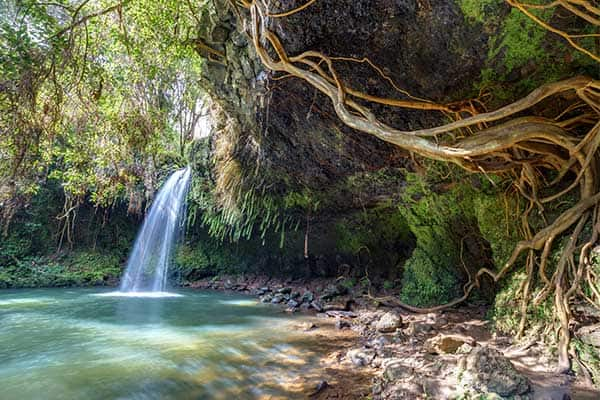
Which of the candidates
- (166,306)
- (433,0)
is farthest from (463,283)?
(166,306)

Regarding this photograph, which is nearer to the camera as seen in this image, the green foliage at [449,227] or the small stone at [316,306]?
the green foliage at [449,227]

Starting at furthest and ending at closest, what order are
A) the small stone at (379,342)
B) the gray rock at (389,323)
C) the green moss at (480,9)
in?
the gray rock at (389,323) < the small stone at (379,342) < the green moss at (480,9)

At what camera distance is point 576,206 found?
3365 millimetres

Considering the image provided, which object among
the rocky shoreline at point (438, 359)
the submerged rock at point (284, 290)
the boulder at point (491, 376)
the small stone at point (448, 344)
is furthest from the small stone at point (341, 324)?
the submerged rock at point (284, 290)

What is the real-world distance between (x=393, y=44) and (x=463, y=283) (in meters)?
4.37

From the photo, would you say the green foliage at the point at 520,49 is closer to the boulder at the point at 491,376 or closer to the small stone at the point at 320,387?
the boulder at the point at 491,376

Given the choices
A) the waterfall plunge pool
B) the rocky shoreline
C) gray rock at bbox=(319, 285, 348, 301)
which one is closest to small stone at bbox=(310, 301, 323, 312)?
the rocky shoreline

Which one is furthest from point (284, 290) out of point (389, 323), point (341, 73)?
point (341, 73)

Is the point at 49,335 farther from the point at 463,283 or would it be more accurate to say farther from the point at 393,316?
the point at 463,283

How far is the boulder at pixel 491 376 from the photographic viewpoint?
2.45m

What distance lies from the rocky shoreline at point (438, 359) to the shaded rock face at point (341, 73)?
8.08 feet

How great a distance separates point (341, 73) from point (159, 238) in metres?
10.3

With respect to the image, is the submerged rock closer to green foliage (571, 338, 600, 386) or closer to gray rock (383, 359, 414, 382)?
gray rock (383, 359, 414, 382)

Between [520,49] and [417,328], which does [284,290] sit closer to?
[417,328]
